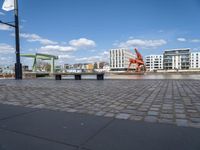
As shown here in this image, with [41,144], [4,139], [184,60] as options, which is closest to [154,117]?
[41,144]

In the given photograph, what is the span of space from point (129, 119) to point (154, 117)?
60 cm

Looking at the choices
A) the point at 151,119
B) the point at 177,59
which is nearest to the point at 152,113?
the point at 151,119

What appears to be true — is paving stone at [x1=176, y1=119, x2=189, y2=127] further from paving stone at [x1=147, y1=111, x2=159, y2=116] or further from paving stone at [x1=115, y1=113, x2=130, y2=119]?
paving stone at [x1=115, y1=113, x2=130, y2=119]

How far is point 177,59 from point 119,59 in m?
40.9

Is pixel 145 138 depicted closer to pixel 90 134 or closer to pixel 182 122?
pixel 90 134

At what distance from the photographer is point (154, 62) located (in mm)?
123750

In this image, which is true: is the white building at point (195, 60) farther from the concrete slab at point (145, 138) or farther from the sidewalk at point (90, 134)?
the sidewalk at point (90, 134)

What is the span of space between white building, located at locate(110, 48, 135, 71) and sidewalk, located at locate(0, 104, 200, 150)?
365 feet

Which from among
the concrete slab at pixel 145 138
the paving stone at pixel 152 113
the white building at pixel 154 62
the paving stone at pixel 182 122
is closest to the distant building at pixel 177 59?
the white building at pixel 154 62

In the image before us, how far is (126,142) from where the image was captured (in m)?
2.33

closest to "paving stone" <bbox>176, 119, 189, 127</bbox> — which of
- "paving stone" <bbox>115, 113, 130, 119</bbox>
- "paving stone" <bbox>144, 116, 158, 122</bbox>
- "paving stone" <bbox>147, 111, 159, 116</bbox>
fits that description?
"paving stone" <bbox>144, 116, 158, 122</bbox>

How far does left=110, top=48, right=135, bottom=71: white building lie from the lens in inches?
4560

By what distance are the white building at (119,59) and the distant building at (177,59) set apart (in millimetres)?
28497

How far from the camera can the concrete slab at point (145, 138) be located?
7.23 ft
